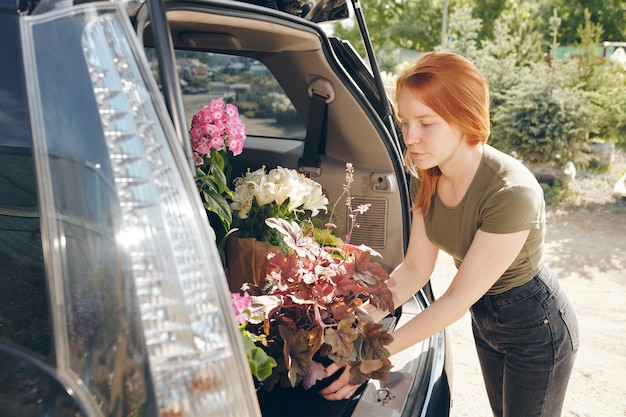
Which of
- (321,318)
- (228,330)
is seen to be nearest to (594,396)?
(321,318)

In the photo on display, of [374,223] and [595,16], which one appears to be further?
[595,16]

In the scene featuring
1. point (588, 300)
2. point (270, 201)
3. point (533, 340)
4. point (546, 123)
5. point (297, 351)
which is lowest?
point (588, 300)

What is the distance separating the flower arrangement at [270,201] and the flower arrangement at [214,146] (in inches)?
3.9

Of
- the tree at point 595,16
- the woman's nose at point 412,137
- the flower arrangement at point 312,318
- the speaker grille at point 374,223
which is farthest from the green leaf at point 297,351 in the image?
the tree at point 595,16

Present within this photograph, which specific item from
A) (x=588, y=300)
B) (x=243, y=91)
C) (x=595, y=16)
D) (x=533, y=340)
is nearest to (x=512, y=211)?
(x=533, y=340)

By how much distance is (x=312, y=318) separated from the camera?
5.26ft

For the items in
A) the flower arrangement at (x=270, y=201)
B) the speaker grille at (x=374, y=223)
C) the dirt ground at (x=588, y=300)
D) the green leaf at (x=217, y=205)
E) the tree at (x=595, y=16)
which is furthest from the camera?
the tree at (x=595, y=16)

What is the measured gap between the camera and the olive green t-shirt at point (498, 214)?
5.39 ft

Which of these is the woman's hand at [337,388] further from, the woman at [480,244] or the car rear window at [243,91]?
the car rear window at [243,91]

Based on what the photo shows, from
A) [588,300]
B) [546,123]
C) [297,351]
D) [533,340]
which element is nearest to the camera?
[297,351]

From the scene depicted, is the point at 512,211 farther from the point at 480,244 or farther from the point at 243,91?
the point at 243,91

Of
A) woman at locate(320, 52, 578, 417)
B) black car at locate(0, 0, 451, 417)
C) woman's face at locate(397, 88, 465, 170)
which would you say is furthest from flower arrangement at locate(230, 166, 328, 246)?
black car at locate(0, 0, 451, 417)

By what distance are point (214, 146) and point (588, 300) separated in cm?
334

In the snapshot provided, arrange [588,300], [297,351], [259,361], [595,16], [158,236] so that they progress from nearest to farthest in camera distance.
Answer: [158,236] < [259,361] < [297,351] < [588,300] < [595,16]
